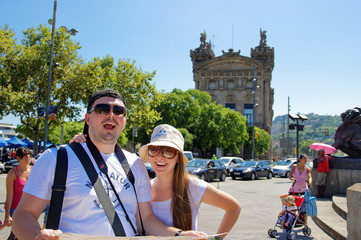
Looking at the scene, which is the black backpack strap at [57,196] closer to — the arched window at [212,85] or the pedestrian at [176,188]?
the pedestrian at [176,188]

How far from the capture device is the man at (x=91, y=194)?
2.15 metres

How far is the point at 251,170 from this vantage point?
1013 inches

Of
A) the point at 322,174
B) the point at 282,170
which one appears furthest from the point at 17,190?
the point at 282,170

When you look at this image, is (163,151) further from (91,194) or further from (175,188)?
(91,194)

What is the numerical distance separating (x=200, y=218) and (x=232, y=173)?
16.7 m

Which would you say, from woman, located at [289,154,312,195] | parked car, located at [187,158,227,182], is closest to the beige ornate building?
parked car, located at [187,158,227,182]

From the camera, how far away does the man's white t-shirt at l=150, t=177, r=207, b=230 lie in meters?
2.76

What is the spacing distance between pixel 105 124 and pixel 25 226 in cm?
87

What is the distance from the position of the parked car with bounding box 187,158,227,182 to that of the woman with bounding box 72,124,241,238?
17.9m

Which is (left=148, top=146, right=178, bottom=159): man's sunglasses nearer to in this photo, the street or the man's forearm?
the man's forearm

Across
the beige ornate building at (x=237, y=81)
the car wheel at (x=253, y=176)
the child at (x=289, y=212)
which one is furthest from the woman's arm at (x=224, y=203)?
the beige ornate building at (x=237, y=81)

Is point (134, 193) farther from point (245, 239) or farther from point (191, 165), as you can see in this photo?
point (191, 165)

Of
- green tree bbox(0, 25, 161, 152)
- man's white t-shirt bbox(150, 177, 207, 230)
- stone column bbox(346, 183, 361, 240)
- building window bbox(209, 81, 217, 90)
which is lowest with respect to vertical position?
stone column bbox(346, 183, 361, 240)

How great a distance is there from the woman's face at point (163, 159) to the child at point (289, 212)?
18.1 ft
